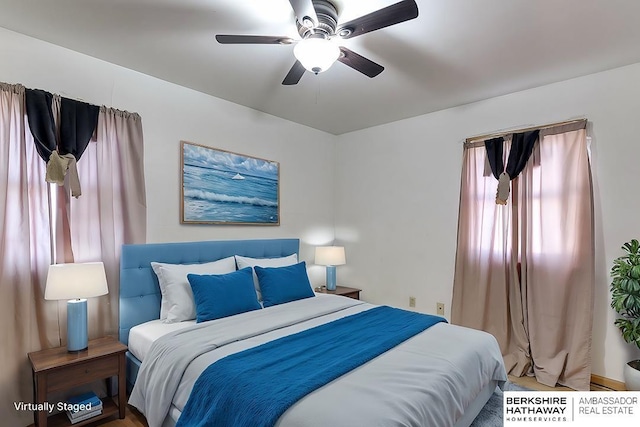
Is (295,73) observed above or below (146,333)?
above

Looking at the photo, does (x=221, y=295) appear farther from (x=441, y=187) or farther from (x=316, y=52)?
(x=441, y=187)

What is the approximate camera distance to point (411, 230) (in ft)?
13.0

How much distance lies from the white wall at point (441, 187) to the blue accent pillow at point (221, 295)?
1.99m

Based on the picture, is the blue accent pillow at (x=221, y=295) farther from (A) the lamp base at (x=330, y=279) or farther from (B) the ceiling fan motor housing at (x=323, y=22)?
(B) the ceiling fan motor housing at (x=323, y=22)

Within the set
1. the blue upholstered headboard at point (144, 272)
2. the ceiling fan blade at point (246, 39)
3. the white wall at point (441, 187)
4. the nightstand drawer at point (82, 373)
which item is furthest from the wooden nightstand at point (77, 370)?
the white wall at point (441, 187)

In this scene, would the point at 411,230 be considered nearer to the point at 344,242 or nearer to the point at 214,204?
the point at 344,242

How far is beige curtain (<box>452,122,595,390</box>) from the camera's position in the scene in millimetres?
2805

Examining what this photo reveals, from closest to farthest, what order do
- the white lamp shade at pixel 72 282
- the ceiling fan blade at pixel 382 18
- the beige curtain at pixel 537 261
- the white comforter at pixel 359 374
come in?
1. the white comforter at pixel 359 374
2. the ceiling fan blade at pixel 382 18
3. the white lamp shade at pixel 72 282
4. the beige curtain at pixel 537 261

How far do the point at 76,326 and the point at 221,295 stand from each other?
3.06 feet

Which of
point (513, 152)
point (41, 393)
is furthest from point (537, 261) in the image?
point (41, 393)

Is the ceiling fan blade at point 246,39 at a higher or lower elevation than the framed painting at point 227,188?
higher

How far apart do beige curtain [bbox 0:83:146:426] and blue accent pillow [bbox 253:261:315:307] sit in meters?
1.12

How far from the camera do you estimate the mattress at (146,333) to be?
7.57 feet

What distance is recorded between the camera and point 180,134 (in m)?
3.09
